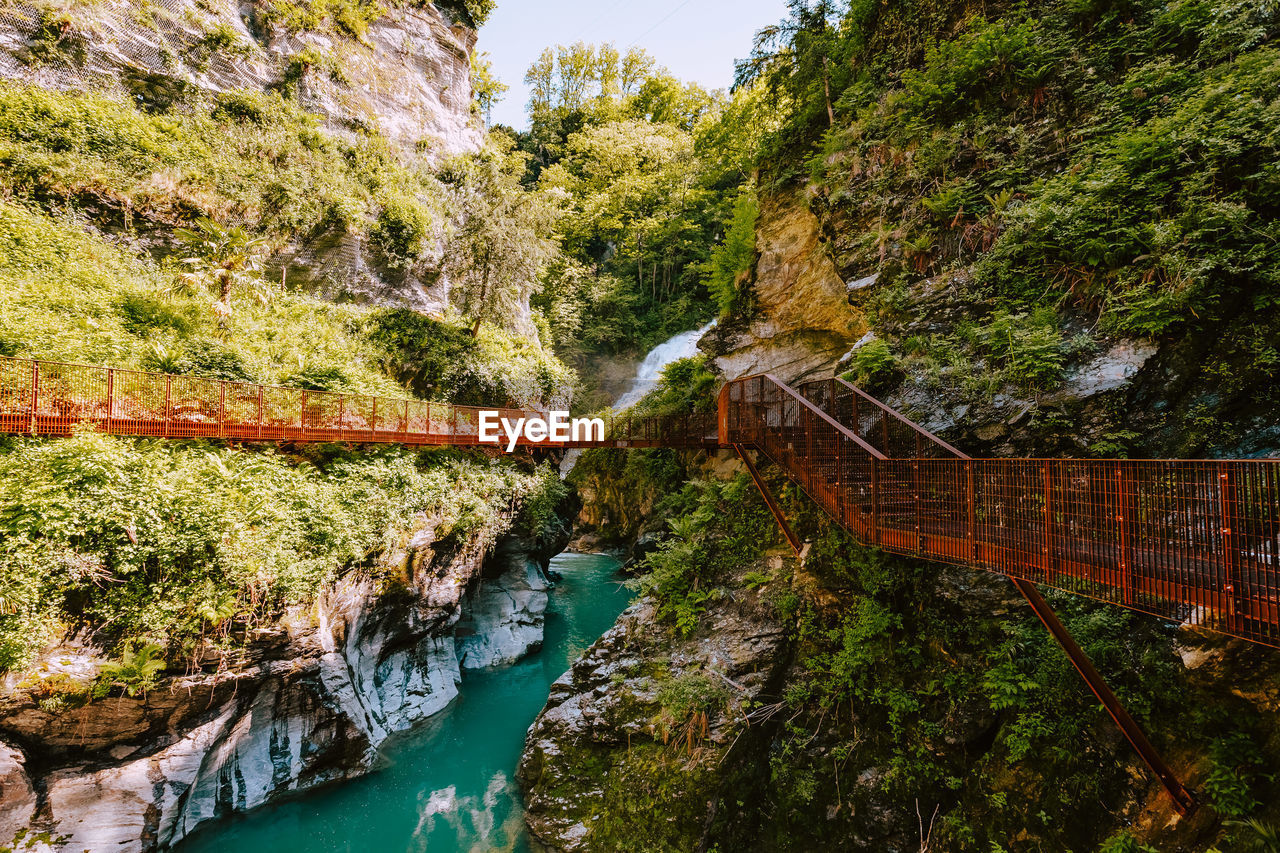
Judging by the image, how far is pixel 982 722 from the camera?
579 cm

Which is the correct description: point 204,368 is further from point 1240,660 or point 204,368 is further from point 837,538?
point 1240,660

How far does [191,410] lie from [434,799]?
883cm

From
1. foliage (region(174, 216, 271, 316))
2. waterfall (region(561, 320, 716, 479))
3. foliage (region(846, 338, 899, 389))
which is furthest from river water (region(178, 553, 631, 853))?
waterfall (region(561, 320, 716, 479))

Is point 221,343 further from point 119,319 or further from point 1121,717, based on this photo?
point 1121,717

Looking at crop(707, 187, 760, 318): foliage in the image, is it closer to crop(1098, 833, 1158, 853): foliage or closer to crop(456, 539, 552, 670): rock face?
crop(456, 539, 552, 670): rock face

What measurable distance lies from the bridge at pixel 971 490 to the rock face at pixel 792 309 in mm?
2670

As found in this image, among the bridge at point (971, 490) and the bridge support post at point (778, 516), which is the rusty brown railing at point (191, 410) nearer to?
the bridge at point (971, 490)

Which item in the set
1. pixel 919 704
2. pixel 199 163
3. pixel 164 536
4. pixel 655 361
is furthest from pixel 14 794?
pixel 655 361

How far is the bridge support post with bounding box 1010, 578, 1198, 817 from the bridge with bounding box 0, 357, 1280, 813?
1cm

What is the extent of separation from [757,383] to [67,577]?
1099cm

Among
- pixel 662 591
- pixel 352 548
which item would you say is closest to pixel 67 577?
pixel 352 548

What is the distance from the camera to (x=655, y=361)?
97.0ft

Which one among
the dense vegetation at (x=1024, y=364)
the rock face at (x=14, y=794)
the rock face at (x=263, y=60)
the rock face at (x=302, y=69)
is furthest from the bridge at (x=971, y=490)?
the rock face at (x=263, y=60)

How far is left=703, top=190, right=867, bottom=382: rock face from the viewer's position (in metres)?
11.6
